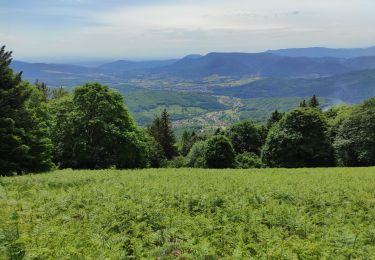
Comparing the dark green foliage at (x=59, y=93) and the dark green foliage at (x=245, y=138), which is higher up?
the dark green foliage at (x=59, y=93)

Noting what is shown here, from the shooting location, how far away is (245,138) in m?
91.6

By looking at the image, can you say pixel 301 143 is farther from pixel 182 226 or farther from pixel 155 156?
pixel 182 226

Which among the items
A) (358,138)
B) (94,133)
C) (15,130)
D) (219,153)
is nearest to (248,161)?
(219,153)

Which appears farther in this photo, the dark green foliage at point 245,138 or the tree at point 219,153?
the dark green foliage at point 245,138

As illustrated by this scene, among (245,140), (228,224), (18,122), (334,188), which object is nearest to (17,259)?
(228,224)

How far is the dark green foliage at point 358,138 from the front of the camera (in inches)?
2400

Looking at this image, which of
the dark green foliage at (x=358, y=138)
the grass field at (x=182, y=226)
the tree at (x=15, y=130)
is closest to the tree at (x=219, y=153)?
the dark green foliage at (x=358, y=138)

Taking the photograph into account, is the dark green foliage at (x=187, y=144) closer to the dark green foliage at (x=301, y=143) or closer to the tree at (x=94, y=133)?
the dark green foliage at (x=301, y=143)

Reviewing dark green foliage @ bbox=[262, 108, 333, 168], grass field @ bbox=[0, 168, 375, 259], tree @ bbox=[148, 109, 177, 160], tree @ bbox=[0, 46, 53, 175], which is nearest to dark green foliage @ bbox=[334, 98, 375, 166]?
dark green foliage @ bbox=[262, 108, 333, 168]

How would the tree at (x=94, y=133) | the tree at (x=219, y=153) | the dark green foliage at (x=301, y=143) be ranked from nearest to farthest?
the tree at (x=94, y=133)
the dark green foliage at (x=301, y=143)
the tree at (x=219, y=153)

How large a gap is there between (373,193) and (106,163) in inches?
1512

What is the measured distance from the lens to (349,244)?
10484 mm

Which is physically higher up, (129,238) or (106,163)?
(129,238)

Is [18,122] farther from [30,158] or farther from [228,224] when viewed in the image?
[228,224]
